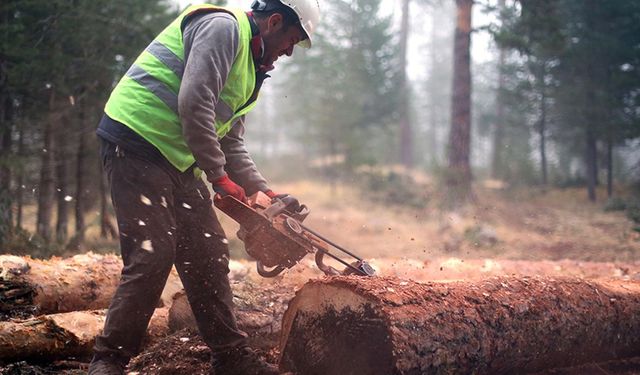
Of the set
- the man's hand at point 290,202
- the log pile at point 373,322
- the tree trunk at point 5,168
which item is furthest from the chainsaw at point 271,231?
the tree trunk at point 5,168

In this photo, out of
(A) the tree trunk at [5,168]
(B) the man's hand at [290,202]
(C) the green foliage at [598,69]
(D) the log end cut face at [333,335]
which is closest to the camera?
(D) the log end cut face at [333,335]

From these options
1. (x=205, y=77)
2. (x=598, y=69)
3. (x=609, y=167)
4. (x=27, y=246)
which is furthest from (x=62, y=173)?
(x=598, y=69)

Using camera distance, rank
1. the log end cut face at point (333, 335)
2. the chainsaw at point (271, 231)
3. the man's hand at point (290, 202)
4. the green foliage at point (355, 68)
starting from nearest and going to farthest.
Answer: the log end cut face at point (333, 335) → the chainsaw at point (271, 231) → the man's hand at point (290, 202) → the green foliage at point (355, 68)

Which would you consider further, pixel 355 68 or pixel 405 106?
pixel 405 106

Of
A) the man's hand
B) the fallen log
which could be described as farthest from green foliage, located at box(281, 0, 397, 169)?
the man's hand

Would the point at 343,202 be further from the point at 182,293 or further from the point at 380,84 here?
the point at 182,293

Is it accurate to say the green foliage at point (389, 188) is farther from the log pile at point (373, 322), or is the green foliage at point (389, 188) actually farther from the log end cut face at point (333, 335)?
the log end cut face at point (333, 335)

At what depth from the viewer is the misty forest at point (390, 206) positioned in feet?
11.2

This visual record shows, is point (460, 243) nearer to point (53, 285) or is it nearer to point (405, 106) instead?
point (53, 285)

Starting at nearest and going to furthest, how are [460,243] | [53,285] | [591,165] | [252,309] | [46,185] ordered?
[252,309], [53,285], [46,185], [460,243], [591,165]

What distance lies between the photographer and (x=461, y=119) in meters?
14.3

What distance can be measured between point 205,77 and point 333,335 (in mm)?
1555

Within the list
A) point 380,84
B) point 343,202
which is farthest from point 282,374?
point 380,84

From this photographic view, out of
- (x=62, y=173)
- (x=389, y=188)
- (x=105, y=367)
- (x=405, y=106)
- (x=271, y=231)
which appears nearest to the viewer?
(x=105, y=367)
